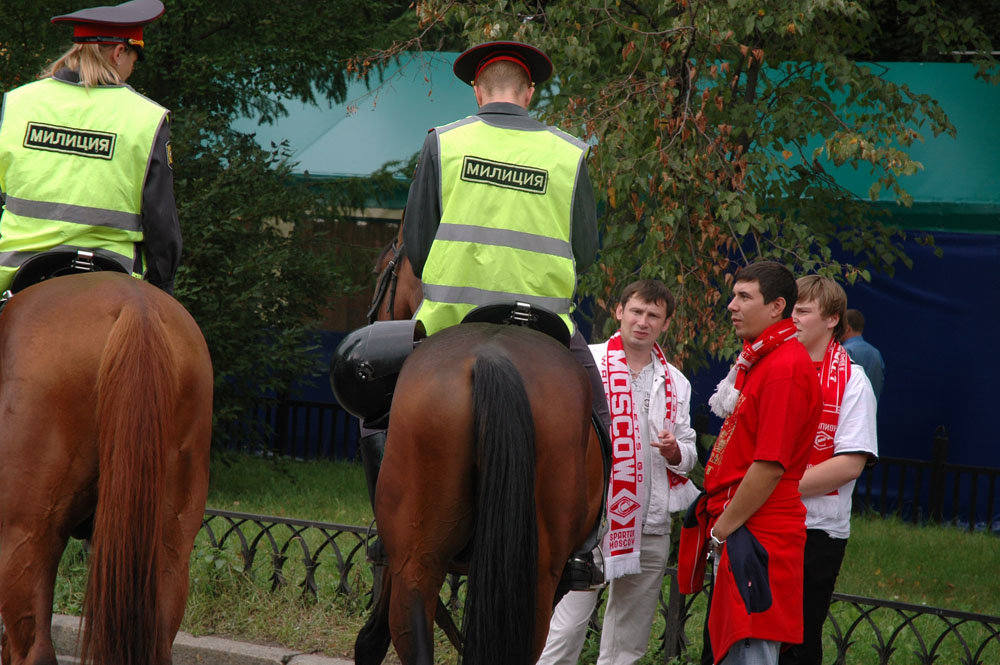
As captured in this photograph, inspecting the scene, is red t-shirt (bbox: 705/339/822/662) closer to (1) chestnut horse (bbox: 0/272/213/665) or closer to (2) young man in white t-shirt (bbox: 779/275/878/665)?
(2) young man in white t-shirt (bbox: 779/275/878/665)

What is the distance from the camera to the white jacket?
536cm

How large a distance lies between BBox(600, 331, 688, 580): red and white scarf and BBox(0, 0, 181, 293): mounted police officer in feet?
7.27

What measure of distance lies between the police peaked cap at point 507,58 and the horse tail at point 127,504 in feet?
5.20

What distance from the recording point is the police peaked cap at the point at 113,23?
14.3 feet

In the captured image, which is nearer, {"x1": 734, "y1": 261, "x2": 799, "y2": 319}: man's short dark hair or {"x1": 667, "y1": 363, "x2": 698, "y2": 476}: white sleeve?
{"x1": 734, "y1": 261, "x2": 799, "y2": 319}: man's short dark hair

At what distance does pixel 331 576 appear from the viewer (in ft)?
21.9

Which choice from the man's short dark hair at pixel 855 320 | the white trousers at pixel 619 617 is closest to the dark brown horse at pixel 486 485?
the white trousers at pixel 619 617

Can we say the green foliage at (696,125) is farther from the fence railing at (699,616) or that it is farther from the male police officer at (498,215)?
the male police officer at (498,215)

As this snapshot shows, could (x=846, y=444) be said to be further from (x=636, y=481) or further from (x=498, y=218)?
(x=498, y=218)

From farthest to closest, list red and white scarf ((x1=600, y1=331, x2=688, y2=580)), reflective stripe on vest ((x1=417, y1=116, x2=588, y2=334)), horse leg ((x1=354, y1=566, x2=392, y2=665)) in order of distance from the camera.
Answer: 1. red and white scarf ((x1=600, y1=331, x2=688, y2=580))
2. horse leg ((x1=354, y1=566, x2=392, y2=665))
3. reflective stripe on vest ((x1=417, y1=116, x2=588, y2=334))

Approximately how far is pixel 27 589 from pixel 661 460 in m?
2.99

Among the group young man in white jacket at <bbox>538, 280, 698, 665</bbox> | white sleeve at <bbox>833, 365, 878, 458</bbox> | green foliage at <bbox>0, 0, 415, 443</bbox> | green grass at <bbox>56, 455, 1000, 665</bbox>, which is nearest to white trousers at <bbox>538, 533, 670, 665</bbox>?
young man in white jacket at <bbox>538, 280, 698, 665</bbox>

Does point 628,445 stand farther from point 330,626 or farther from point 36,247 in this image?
point 36,247

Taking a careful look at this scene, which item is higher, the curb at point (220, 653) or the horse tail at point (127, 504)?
the horse tail at point (127, 504)
